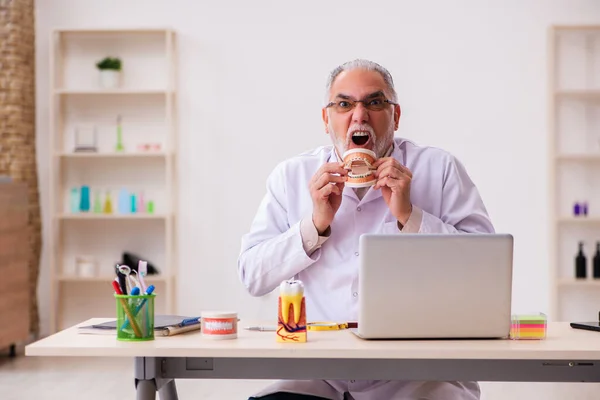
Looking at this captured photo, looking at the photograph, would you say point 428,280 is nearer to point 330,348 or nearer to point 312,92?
point 330,348

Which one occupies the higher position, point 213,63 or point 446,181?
point 213,63

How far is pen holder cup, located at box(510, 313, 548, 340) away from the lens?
1.91 metres

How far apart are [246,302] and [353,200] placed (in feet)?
12.6

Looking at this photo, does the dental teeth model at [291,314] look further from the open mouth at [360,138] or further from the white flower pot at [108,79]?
the white flower pot at [108,79]

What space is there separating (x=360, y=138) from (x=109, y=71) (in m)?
3.89

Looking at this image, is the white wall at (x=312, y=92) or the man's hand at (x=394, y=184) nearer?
the man's hand at (x=394, y=184)

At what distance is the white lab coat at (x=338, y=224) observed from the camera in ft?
7.80

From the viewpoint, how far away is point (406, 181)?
2.28 m

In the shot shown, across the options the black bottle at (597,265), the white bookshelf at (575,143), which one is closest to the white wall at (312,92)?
the white bookshelf at (575,143)

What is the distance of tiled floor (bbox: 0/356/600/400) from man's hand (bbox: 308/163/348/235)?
7.37 feet

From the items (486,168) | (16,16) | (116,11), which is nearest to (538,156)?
(486,168)

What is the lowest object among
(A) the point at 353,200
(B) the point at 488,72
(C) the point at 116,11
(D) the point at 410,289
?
(D) the point at 410,289

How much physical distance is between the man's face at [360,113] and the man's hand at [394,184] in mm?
222

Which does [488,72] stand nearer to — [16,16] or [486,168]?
[486,168]
